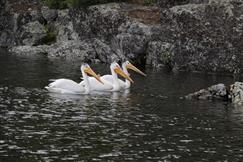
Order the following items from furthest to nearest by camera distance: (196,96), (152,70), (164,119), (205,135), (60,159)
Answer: (152,70) → (196,96) → (164,119) → (205,135) → (60,159)

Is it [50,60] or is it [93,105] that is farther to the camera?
[50,60]

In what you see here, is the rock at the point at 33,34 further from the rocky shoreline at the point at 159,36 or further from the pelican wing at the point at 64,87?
the pelican wing at the point at 64,87

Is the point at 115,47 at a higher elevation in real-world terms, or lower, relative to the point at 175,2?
lower

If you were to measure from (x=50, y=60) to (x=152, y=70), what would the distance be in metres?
10.9

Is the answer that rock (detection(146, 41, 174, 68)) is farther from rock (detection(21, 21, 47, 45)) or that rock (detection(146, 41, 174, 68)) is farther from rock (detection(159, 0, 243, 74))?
rock (detection(21, 21, 47, 45))

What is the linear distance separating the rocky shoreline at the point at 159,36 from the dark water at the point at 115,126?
14.2 m

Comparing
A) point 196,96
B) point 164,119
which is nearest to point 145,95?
point 196,96

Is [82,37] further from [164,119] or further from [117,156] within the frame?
[117,156]

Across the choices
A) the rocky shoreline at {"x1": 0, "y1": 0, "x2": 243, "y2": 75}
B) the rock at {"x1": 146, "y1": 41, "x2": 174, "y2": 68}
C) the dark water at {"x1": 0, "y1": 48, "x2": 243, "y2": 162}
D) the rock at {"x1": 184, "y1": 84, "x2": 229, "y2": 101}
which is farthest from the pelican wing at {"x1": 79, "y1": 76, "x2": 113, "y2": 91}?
the rock at {"x1": 146, "y1": 41, "x2": 174, "y2": 68}

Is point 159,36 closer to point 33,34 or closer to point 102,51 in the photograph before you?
point 102,51

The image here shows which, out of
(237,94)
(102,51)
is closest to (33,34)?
(102,51)

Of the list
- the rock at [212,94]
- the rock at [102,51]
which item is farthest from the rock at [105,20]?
the rock at [212,94]

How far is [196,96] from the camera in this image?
109 ft

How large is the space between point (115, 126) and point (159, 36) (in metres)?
31.7
